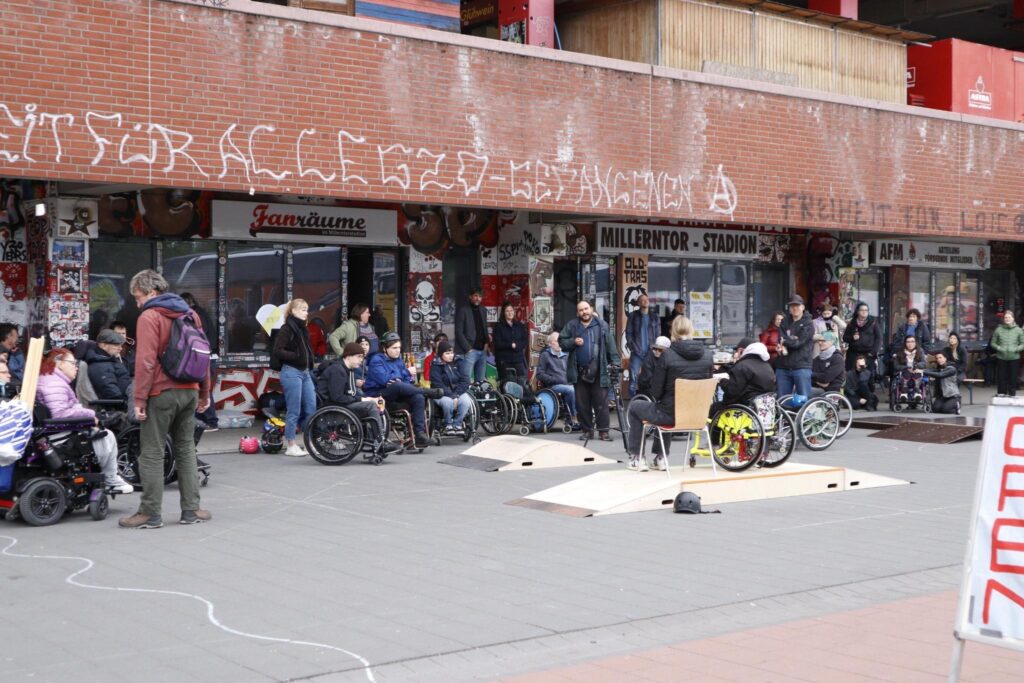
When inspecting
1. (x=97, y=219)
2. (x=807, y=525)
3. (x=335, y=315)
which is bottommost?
(x=807, y=525)

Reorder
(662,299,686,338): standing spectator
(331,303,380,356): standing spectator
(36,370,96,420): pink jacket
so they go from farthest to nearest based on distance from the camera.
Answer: (662,299,686,338): standing spectator → (331,303,380,356): standing spectator → (36,370,96,420): pink jacket

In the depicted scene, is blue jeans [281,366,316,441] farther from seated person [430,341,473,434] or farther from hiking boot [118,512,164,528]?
hiking boot [118,512,164,528]

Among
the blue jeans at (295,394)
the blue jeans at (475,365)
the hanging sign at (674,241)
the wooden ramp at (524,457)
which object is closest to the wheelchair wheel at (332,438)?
the blue jeans at (295,394)

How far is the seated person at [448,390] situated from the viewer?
1592 centimetres

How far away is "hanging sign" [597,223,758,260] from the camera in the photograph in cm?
2155

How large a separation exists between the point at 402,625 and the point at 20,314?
10.3 metres

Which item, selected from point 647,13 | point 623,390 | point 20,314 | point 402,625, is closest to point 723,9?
point 647,13

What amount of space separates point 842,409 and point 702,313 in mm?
6339

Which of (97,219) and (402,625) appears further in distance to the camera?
(97,219)

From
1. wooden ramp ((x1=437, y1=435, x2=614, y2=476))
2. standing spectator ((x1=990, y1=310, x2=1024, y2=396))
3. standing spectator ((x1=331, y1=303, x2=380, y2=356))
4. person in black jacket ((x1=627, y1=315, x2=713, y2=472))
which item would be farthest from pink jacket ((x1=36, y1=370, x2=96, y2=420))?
standing spectator ((x1=990, y1=310, x2=1024, y2=396))

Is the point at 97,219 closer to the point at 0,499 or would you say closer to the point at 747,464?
the point at 0,499

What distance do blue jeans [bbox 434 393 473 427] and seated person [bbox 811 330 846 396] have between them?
5.05 meters

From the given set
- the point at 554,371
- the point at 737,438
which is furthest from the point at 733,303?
the point at 737,438

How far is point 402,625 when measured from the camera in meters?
6.93
